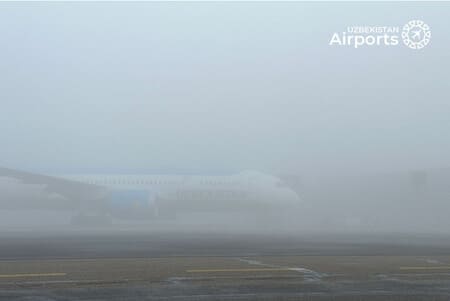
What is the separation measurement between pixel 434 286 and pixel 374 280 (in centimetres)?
91

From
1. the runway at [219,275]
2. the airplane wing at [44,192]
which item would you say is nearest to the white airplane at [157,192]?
the airplane wing at [44,192]

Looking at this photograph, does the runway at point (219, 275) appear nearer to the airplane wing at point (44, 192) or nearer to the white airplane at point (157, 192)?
the airplane wing at point (44, 192)

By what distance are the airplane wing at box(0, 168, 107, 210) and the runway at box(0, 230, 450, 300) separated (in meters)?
21.7

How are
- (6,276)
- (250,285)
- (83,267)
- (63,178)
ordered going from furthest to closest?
(63,178) → (83,267) → (6,276) → (250,285)

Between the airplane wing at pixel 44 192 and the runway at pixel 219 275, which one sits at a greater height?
the airplane wing at pixel 44 192

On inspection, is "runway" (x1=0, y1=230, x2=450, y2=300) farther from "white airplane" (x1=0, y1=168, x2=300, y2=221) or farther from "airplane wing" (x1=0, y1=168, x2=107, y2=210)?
"white airplane" (x1=0, y1=168, x2=300, y2=221)

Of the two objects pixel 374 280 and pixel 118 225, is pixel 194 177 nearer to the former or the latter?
pixel 118 225

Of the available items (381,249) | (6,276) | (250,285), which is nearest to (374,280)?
(250,285)

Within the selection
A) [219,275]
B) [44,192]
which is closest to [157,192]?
[44,192]

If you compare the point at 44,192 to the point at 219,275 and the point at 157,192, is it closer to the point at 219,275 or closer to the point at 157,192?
the point at 157,192

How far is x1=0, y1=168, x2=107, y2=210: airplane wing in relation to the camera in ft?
122

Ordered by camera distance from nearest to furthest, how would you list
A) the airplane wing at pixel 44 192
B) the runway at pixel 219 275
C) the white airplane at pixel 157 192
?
the runway at pixel 219 275 → the airplane wing at pixel 44 192 → the white airplane at pixel 157 192

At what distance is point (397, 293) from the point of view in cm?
892

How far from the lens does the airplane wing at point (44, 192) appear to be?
37156mm
